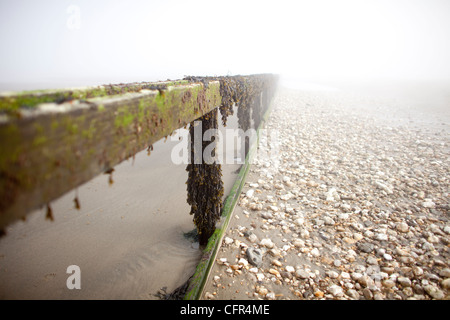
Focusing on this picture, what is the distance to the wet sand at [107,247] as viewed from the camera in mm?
3627

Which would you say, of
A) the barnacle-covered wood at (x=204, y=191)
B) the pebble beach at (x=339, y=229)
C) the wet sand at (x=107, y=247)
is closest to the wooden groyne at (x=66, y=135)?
the barnacle-covered wood at (x=204, y=191)

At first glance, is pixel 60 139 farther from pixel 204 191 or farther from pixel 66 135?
pixel 204 191

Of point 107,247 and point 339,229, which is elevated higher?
point 339,229

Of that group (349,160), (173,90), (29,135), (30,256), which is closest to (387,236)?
(349,160)

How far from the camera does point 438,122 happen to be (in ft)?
47.9

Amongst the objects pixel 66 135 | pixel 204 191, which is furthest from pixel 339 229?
pixel 66 135

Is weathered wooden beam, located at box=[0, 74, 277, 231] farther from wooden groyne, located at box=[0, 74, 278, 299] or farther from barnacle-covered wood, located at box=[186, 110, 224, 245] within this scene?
barnacle-covered wood, located at box=[186, 110, 224, 245]

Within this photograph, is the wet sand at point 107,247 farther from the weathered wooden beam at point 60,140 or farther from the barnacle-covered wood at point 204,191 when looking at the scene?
the weathered wooden beam at point 60,140

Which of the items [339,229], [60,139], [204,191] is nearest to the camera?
[60,139]

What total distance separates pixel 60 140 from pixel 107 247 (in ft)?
14.2

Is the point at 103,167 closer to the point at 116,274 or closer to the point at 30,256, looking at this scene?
the point at 116,274

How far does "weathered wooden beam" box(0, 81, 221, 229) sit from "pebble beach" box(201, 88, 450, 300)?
8.66ft

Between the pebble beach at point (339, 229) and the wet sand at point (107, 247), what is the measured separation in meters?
1.05

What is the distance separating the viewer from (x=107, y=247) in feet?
14.8
